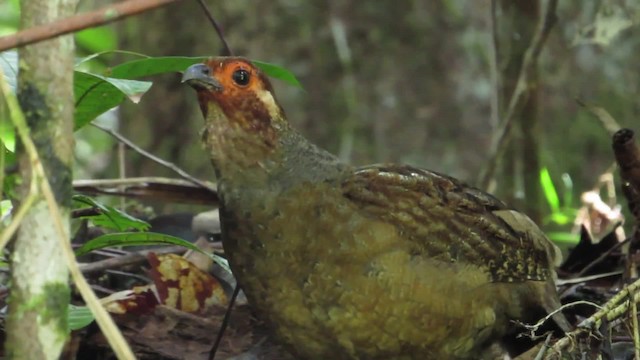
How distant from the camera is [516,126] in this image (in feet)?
13.8

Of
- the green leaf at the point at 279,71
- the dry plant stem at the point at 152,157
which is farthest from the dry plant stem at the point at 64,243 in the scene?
the dry plant stem at the point at 152,157

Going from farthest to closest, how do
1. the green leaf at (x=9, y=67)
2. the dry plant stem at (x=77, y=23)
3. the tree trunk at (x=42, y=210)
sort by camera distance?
the green leaf at (x=9, y=67)
the tree trunk at (x=42, y=210)
the dry plant stem at (x=77, y=23)

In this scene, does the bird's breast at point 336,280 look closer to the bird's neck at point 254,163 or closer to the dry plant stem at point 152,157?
the bird's neck at point 254,163

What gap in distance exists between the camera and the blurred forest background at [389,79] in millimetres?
4844

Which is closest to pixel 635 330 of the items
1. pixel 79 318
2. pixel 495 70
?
pixel 79 318

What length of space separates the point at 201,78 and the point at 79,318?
62cm

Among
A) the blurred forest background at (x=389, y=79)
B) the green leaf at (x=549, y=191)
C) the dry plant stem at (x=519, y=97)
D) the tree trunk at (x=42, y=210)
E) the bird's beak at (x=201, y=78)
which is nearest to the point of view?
the tree trunk at (x=42, y=210)

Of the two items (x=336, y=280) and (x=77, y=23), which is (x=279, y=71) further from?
(x=77, y=23)

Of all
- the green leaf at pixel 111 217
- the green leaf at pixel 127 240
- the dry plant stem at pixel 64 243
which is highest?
the dry plant stem at pixel 64 243

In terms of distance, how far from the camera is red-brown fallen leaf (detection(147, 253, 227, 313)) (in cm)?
271

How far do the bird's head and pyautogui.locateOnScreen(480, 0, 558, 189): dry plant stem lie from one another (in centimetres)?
150

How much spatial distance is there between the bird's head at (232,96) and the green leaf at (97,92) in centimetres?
20

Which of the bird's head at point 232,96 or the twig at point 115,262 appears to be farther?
the twig at point 115,262

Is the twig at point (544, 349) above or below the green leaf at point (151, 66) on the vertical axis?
below
